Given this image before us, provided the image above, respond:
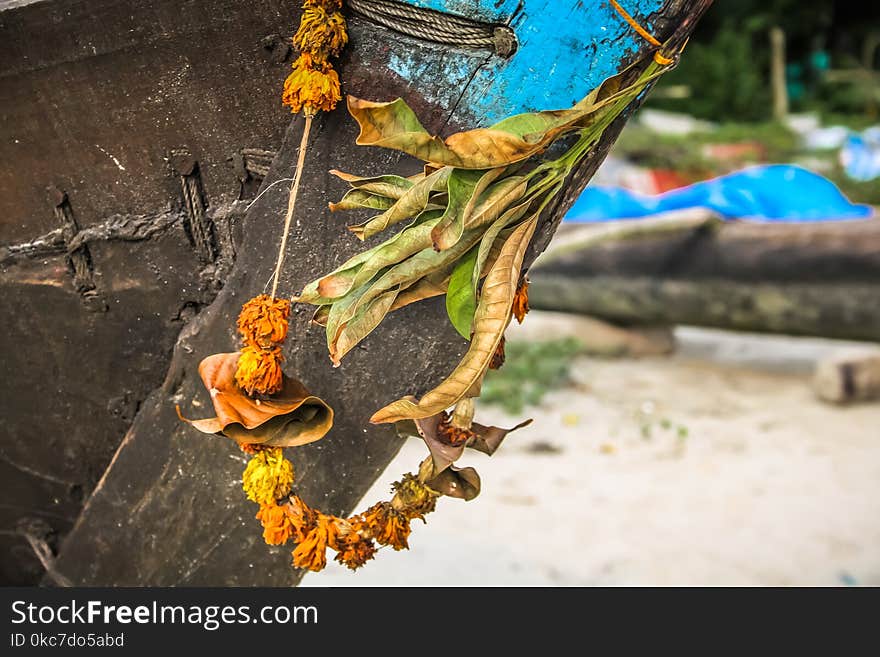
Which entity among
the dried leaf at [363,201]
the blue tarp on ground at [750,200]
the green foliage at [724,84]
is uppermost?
the green foliage at [724,84]

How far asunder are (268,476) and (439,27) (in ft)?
1.59

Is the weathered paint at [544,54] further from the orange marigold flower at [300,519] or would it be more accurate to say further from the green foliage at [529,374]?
the green foliage at [529,374]

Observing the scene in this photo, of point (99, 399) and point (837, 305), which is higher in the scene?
point (837, 305)

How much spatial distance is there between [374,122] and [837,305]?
3228 mm

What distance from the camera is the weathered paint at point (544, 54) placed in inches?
32.3

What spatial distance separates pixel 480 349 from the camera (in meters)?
0.80

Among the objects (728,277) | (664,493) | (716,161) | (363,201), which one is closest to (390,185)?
(363,201)

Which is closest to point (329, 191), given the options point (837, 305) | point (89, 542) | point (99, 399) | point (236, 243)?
point (236, 243)

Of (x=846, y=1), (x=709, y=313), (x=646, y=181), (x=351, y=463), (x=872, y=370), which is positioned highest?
(x=846, y=1)

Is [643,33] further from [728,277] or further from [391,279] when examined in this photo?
[728,277]

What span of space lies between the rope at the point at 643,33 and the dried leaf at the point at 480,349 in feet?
0.74

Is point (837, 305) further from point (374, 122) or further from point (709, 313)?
point (374, 122)

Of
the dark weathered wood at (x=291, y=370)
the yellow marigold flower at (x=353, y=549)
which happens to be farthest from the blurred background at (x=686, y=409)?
the yellow marigold flower at (x=353, y=549)

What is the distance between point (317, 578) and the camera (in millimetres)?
2428
